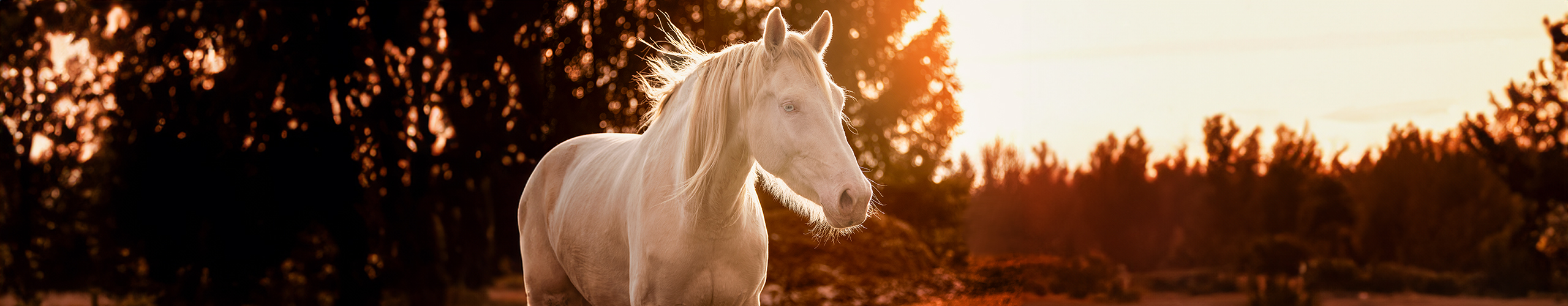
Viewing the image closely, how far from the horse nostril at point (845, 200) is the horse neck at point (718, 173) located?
1.34 feet

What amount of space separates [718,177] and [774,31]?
41 cm

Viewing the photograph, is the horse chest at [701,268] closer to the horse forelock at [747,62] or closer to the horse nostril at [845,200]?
the horse forelock at [747,62]

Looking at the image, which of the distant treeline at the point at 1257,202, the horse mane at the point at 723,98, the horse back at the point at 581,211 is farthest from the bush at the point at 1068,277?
the horse mane at the point at 723,98

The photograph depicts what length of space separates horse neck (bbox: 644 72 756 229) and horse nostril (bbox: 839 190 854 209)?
0.41 m

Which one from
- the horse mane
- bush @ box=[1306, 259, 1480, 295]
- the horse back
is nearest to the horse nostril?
the horse mane

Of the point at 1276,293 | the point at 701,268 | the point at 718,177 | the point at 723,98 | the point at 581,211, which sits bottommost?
the point at 1276,293

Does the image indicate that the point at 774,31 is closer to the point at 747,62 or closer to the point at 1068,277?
the point at 747,62

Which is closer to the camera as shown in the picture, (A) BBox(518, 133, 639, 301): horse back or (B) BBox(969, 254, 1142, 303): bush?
(A) BBox(518, 133, 639, 301): horse back

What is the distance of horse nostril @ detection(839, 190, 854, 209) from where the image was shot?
61.2 inches

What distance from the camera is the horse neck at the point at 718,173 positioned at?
1910 millimetres

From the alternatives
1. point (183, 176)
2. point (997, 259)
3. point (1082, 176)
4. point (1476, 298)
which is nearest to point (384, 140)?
point (183, 176)

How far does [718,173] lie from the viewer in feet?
6.35

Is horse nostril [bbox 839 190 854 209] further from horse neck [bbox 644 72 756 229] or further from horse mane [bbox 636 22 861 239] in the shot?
horse neck [bbox 644 72 756 229]

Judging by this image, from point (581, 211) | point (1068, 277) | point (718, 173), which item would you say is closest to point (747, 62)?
point (718, 173)
